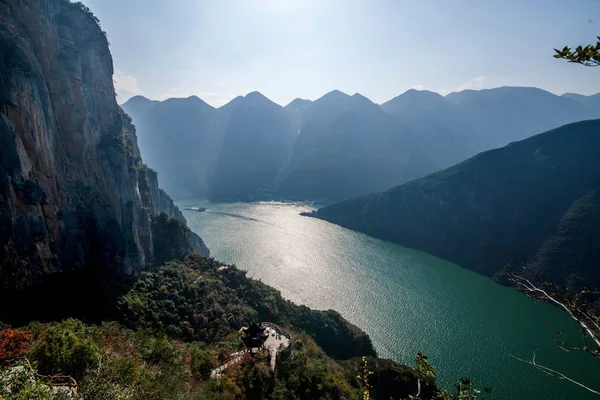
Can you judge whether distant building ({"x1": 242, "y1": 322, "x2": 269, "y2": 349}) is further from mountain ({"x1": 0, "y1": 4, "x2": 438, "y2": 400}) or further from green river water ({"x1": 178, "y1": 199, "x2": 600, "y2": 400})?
green river water ({"x1": 178, "y1": 199, "x2": 600, "y2": 400})

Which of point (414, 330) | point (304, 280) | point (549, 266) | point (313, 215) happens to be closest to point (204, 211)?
point (313, 215)

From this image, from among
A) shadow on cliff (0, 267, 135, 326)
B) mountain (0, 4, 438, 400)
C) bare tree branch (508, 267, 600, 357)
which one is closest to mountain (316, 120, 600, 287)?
mountain (0, 4, 438, 400)

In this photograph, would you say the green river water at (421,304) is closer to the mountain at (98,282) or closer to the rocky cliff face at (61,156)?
the mountain at (98,282)

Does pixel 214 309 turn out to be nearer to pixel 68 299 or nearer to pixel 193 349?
pixel 193 349

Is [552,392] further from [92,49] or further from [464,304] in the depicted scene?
[92,49]

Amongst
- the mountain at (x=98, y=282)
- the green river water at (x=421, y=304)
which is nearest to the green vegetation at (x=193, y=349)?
the mountain at (x=98, y=282)

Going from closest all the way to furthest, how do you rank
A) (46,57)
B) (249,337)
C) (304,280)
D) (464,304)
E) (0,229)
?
1. (0,229)
2. (249,337)
3. (46,57)
4. (464,304)
5. (304,280)

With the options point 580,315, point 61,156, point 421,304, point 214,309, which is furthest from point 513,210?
point 61,156
